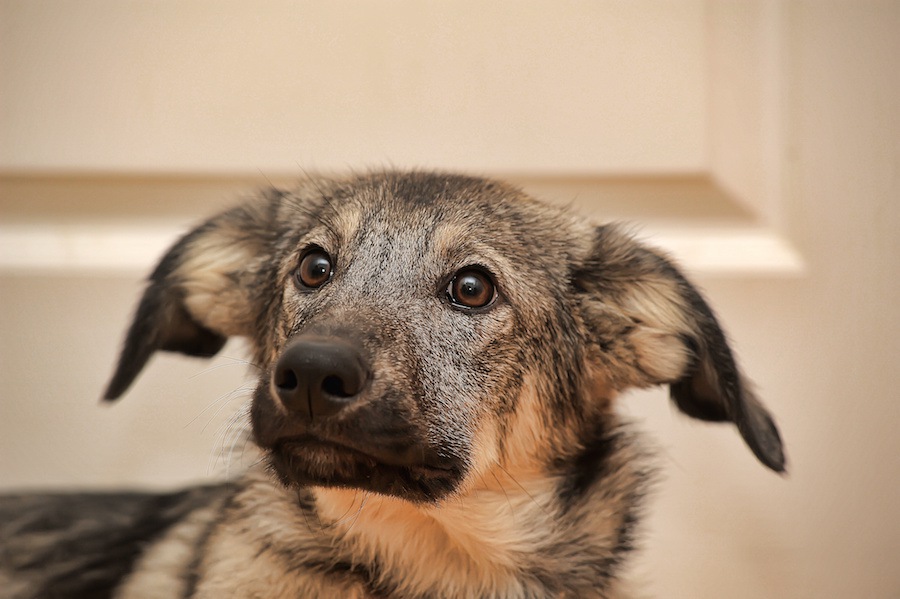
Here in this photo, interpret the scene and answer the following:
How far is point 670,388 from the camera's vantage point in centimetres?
155

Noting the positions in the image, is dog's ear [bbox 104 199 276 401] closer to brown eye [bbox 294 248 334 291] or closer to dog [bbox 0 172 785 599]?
dog [bbox 0 172 785 599]

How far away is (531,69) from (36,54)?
4.12 feet

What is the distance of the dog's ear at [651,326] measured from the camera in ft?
4.78

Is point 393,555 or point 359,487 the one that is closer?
point 359,487

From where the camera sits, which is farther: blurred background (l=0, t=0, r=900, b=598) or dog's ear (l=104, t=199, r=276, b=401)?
blurred background (l=0, t=0, r=900, b=598)

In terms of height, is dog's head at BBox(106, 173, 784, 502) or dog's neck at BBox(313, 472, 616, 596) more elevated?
dog's head at BBox(106, 173, 784, 502)

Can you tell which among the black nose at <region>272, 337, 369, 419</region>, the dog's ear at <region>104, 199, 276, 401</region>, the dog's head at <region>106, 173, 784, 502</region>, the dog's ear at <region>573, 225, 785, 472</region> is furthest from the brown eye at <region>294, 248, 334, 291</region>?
the dog's ear at <region>573, 225, 785, 472</region>

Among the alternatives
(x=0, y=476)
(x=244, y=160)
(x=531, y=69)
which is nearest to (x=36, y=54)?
(x=244, y=160)

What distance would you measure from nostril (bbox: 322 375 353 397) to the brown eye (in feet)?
1.07

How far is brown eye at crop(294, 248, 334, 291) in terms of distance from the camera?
139cm

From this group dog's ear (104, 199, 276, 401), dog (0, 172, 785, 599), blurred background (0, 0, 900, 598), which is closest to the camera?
dog (0, 172, 785, 599)

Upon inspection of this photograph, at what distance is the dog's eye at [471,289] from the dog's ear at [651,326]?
0.20 m

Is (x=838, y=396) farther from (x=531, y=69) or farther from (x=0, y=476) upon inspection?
(x=0, y=476)

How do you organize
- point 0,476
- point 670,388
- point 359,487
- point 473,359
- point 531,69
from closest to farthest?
point 359,487 → point 473,359 → point 670,388 → point 531,69 → point 0,476
